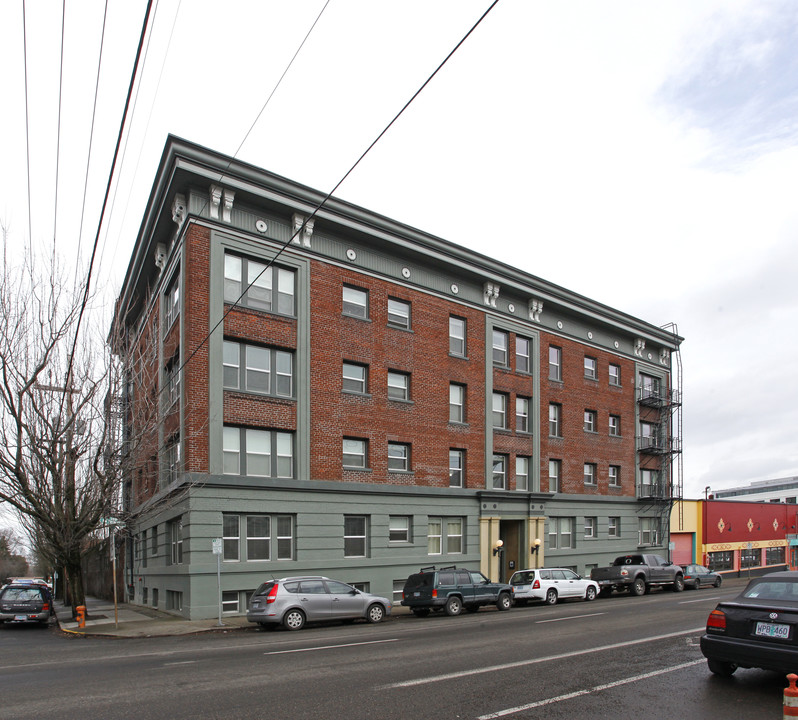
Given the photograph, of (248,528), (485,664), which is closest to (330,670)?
(485,664)

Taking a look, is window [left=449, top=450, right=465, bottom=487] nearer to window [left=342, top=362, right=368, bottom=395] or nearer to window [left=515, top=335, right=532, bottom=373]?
window [left=342, top=362, right=368, bottom=395]

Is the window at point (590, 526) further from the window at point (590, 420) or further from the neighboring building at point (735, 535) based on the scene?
the neighboring building at point (735, 535)

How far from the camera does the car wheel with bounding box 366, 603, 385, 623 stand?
67.7ft

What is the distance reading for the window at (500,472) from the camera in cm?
3294

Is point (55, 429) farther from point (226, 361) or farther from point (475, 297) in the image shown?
point (475, 297)

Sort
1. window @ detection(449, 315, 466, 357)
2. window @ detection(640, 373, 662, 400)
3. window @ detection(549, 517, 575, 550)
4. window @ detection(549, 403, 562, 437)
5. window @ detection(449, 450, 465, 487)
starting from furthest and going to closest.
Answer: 1. window @ detection(640, 373, 662, 400)
2. window @ detection(549, 403, 562, 437)
3. window @ detection(549, 517, 575, 550)
4. window @ detection(449, 315, 466, 357)
5. window @ detection(449, 450, 465, 487)

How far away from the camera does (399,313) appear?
29531mm

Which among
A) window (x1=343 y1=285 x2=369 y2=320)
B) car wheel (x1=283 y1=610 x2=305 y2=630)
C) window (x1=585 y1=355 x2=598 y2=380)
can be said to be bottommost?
car wheel (x1=283 y1=610 x2=305 y2=630)

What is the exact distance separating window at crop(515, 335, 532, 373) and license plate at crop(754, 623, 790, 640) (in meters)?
25.6

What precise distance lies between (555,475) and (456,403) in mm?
8473

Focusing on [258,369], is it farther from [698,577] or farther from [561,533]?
[698,577]

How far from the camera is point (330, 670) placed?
36.9 feet

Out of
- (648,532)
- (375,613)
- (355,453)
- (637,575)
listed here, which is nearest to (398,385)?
(355,453)

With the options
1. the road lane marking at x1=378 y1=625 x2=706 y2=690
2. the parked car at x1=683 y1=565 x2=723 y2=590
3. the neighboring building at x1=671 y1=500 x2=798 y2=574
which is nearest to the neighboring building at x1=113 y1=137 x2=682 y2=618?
the parked car at x1=683 y1=565 x2=723 y2=590
